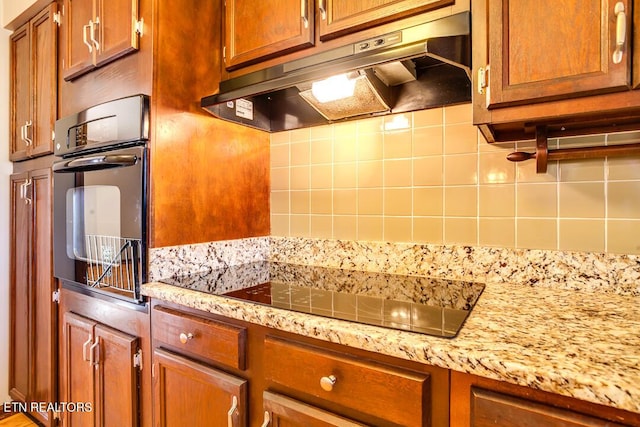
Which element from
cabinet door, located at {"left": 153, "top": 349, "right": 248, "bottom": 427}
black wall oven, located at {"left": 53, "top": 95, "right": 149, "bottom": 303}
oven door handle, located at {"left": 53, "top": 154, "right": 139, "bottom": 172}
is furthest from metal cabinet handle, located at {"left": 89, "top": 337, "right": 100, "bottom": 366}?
oven door handle, located at {"left": 53, "top": 154, "right": 139, "bottom": 172}

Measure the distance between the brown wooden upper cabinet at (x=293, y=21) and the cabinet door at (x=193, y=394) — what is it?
1046mm

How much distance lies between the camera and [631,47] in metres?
0.67

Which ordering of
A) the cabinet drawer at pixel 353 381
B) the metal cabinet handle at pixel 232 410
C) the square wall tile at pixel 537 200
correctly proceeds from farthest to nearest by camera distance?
the square wall tile at pixel 537 200, the metal cabinet handle at pixel 232 410, the cabinet drawer at pixel 353 381

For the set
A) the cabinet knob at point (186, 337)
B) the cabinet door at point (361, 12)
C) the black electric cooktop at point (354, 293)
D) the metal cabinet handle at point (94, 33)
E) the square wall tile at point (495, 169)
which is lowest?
the cabinet knob at point (186, 337)

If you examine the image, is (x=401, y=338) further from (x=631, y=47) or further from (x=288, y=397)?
(x=631, y=47)

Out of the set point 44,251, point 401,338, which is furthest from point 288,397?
point 44,251

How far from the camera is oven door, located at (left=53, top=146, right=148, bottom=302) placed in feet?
3.75

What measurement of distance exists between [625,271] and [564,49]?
644 millimetres

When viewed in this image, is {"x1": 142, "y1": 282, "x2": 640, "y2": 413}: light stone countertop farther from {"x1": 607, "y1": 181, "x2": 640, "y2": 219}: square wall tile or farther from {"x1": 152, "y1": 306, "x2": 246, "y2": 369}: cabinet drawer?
{"x1": 607, "y1": 181, "x2": 640, "y2": 219}: square wall tile

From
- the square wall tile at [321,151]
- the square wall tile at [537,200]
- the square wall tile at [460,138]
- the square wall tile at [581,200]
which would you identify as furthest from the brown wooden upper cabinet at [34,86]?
the square wall tile at [581,200]

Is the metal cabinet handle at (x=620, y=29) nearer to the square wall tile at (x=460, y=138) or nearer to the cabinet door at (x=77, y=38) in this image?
the square wall tile at (x=460, y=138)

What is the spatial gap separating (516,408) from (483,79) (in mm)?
708

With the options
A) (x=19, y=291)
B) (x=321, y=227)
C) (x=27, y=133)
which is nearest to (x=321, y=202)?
(x=321, y=227)

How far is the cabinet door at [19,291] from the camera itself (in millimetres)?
1727
